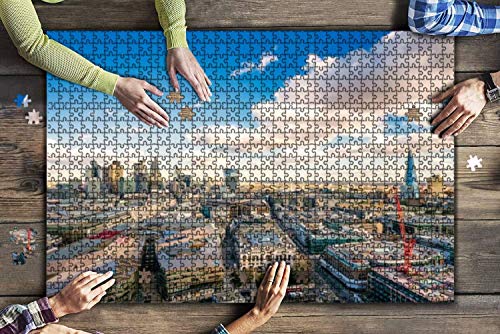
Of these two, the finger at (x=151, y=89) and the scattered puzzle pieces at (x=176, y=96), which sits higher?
the finger at (x=151, y=89)

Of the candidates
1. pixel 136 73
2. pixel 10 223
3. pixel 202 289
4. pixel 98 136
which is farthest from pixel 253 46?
pixel 10 223

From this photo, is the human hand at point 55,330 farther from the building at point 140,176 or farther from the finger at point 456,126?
the finger at point 456,126

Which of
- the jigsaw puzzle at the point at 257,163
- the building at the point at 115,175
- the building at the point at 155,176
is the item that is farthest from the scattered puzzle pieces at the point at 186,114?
the building at the point at 115,175

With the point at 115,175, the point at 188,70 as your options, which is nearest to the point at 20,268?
the point at 115,175

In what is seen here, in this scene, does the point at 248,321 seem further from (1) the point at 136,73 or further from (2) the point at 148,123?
(1) the point at 136,73

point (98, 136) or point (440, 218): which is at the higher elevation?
point (98, 136)

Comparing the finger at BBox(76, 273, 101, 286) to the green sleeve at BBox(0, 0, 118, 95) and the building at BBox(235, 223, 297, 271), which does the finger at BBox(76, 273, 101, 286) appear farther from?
the green sleeve at BBox(0, 0, 118, 95)

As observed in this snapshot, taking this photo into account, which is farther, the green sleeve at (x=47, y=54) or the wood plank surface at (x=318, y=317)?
the wood plank surface at (x=318, y=317)
